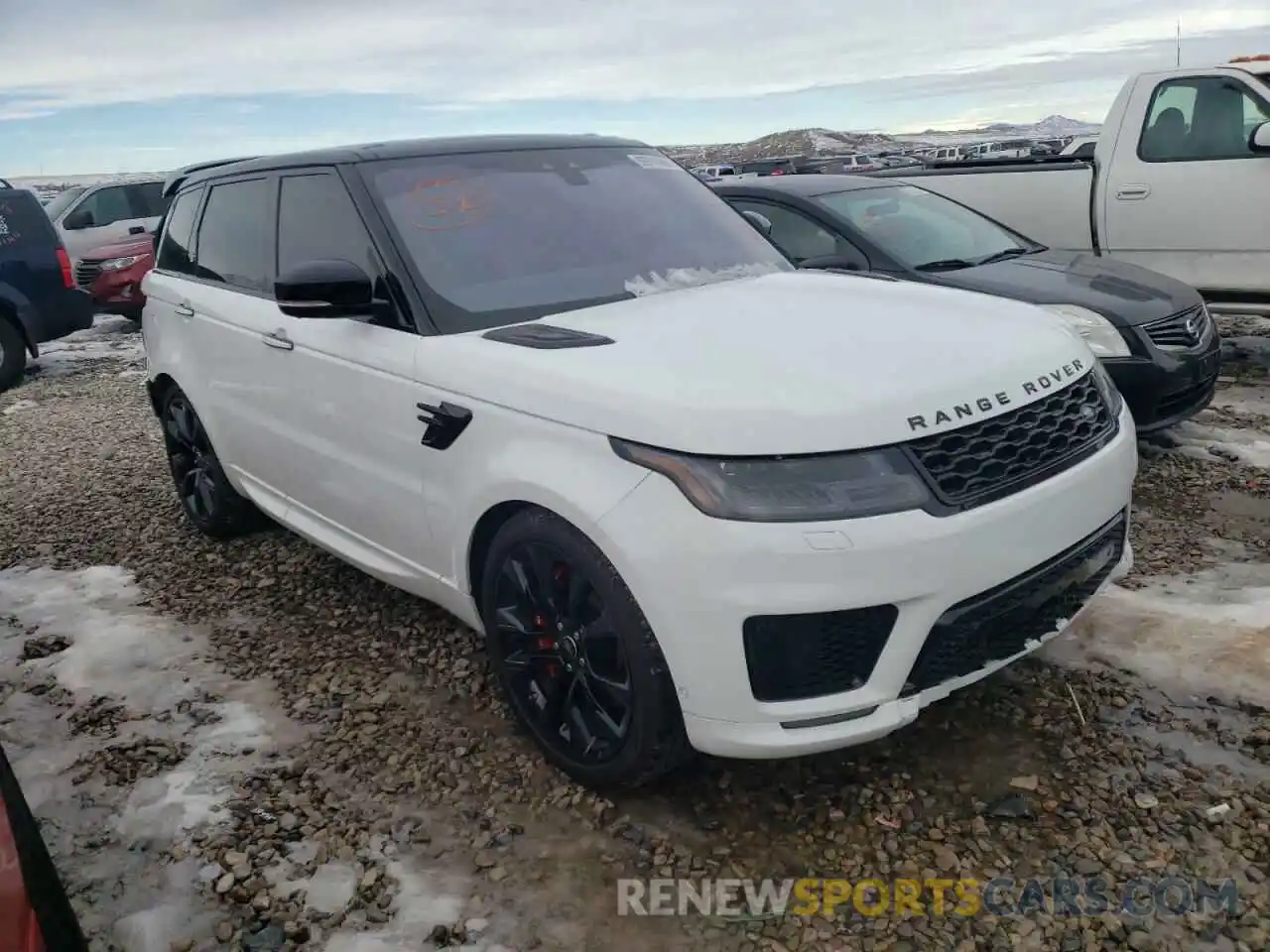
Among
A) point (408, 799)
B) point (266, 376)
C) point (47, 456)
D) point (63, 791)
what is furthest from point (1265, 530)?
point (47, 456)

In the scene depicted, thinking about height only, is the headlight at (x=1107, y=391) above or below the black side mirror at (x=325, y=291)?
below

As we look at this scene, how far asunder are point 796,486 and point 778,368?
0.34 m

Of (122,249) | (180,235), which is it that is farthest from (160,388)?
(122,249)

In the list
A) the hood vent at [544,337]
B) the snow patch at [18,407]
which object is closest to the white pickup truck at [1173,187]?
the hood vent at [544,337]

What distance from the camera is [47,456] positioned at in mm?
7199

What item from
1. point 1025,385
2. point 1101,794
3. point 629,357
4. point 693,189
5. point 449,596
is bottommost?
point 1101,794

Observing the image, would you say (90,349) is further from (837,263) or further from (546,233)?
(546,233)

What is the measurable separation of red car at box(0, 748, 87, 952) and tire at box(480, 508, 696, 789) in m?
1.23

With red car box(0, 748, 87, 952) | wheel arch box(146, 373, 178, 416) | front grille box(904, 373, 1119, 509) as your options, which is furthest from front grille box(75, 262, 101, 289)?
front grille box(904, 373, 1119, 509)

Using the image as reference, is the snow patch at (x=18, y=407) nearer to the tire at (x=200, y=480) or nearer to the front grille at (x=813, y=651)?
the tire at (x=200, y=480)

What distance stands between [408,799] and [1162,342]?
4.23m

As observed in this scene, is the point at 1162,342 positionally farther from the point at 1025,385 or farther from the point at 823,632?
the point at 823,632

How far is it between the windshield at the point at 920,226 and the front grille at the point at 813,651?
139 inches

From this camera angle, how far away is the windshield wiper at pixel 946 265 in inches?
212
